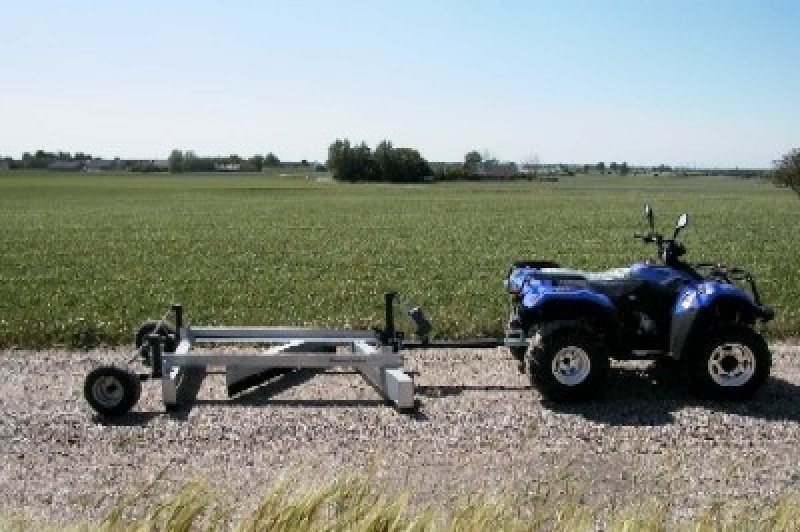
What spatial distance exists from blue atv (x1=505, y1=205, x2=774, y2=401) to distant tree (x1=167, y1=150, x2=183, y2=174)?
554 ft

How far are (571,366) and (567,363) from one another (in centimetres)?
5

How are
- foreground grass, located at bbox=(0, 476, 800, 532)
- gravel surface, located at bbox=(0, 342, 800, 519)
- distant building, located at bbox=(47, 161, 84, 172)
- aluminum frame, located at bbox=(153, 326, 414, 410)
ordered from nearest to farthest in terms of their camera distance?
foreground grass, located at bbox=(0, 476, 800, 532) → gravel surface, located at bbox=(0, 342, 800, 519) → aluminum frame, located at bbox=(153, 326, 414, 410) → distant building, located at bbox=(47, 161, 84, 172)

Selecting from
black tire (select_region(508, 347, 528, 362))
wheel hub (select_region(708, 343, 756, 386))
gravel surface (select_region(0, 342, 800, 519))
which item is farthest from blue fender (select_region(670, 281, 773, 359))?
black tire (select_region(508, 347, 528, 362))

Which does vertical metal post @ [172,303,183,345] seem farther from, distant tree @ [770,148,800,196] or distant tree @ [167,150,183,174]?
distant tree @ [167,150,183,174]

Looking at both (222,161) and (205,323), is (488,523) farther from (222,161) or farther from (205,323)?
(222,161)

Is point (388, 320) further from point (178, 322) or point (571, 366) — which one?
point (178, 322)

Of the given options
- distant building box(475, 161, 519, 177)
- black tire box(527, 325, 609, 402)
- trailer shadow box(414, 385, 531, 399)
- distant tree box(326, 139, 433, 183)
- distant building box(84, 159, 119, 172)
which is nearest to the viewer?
black tire box(527, 325, 609, 402)

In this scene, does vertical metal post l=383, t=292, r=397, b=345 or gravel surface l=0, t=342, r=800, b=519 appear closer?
gravel surface l=0, t=342, r=800, b=519

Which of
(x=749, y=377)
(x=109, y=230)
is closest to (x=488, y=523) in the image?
(x=749, y=377)

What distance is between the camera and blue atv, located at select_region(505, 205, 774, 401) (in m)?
7.81

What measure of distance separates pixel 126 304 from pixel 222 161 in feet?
571

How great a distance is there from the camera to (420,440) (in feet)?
22.4

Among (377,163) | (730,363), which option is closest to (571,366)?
(730,363)

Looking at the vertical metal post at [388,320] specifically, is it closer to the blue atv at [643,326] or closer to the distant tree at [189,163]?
the blue atv at [643,326]
